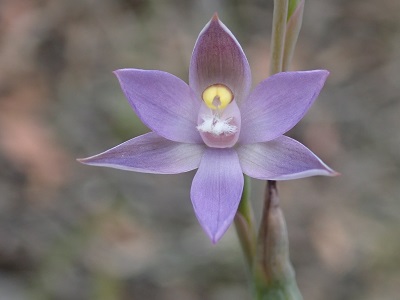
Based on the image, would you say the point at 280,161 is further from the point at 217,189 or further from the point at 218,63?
the point at 218,63

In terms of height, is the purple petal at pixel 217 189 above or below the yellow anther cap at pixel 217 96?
below

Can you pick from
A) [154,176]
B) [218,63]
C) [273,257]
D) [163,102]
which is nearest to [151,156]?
[163,102]

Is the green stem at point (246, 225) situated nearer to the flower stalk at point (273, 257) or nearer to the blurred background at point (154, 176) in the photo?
the flower stalk at point (273, 257)

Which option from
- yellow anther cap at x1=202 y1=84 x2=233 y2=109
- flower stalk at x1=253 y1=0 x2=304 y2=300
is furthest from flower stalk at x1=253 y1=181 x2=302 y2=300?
yellow anther cap at x1=202 y1=84 x2=233 y2=109

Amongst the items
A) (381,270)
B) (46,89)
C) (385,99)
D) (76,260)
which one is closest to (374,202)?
(381,270)

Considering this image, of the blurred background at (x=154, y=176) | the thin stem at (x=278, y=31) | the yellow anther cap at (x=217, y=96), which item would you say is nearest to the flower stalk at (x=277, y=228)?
the thin stem at (x=278, y=31)

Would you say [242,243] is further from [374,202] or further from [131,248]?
[374,202]
